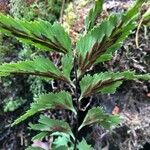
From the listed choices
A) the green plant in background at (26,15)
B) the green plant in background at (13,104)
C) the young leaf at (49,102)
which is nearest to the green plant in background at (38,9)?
the green plant in background at (26,15)

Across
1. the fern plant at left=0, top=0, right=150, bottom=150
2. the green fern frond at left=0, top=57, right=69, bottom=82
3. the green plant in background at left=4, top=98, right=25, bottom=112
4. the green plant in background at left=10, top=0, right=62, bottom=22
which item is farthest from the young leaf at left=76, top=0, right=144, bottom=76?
the green plant in background at left=10, top=0, right=62, bottom=22

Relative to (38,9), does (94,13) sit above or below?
below

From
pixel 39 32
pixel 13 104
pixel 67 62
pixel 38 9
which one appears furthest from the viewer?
pixel 38 9

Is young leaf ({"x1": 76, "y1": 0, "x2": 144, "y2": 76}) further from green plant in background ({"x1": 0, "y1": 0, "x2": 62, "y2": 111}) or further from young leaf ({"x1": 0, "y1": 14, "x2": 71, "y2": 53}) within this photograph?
green plant in background ({"x1": 0, "y1": 0, "x2": 62, "y2": 111})

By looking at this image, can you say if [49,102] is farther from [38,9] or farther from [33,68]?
[38,9]

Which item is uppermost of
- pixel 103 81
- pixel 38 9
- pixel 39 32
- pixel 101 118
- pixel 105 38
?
pixel 38 9

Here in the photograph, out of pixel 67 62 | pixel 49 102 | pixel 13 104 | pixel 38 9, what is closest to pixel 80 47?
pixel 67 62

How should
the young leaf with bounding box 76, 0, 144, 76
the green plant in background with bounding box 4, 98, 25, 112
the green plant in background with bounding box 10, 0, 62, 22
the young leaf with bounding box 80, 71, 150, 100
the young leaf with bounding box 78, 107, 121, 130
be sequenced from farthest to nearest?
1. the green plant in background with bounding box 10, 0, 62, 22
2. the green plant in background with bounding box 4, 98, 25, 112
3. the young leaf with bounding box 78, 107, 121, 130
4. the young leaf with bounding box 80, 71, 150, 100
5. the young leaf with bounding box 76, 0, 144, 76

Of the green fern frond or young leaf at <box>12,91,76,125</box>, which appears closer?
the green fern frond

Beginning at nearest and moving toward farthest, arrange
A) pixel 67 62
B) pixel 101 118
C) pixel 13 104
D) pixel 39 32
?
pixel 39 32, pixel 67 62, pixel 101 118, pixel 13 104
